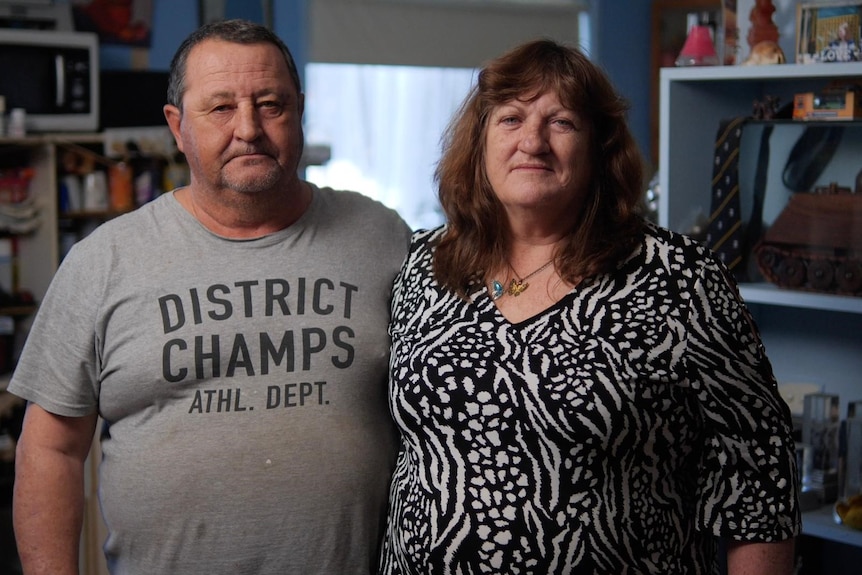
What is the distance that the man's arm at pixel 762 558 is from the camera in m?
Result: 1.50

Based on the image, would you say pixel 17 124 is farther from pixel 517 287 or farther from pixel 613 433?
pixel 613 433

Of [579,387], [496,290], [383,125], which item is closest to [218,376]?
[496,290]

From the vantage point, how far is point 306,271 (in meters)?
1.73

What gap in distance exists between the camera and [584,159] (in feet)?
5.13

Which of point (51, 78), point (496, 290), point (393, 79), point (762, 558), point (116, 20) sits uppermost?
point (116, 20)

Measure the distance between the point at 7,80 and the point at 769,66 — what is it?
99.4 inches

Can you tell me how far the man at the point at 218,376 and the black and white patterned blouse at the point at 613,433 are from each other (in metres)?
0.19

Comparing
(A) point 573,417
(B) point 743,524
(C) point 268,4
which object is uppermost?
(C) point 268,4

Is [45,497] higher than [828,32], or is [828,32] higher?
[828,32]

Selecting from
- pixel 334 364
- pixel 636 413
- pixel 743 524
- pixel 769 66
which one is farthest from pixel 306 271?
pixel 769 66

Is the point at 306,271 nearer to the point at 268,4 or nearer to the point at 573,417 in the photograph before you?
the point at 573,417

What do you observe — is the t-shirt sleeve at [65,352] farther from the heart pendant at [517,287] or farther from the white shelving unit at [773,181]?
the white shelving unit at [773,181]

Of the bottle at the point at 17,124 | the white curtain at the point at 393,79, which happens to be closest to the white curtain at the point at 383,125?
the white curtain at the point at 393,79

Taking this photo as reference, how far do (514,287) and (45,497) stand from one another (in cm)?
84
